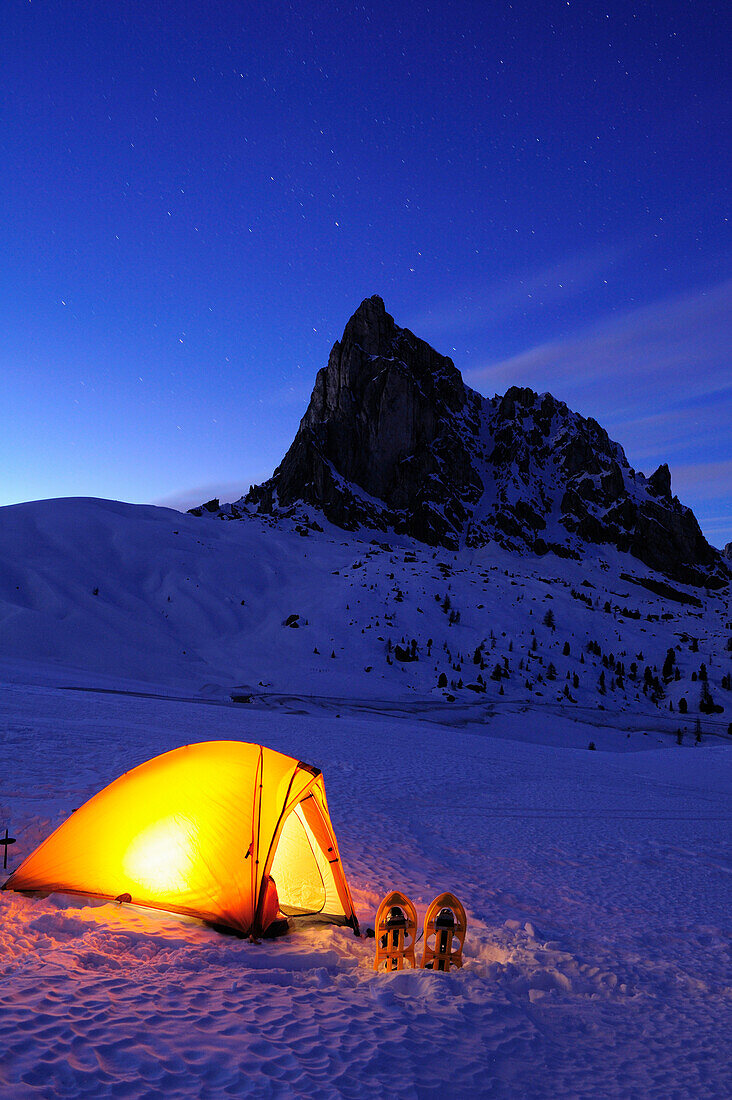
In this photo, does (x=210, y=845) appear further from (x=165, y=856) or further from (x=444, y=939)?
(x=444, y=939)

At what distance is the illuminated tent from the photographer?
18.7 ft

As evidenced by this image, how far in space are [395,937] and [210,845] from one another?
1.98 meters

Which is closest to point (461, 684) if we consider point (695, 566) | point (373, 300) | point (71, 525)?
point (71, 525)

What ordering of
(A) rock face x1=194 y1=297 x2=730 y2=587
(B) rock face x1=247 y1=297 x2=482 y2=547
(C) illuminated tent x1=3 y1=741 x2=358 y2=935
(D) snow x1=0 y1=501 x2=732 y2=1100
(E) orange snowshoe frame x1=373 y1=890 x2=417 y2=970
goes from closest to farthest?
(D) snow x1=0 y1=501 x2=732 y2=1100, (E) orange snowshoe frame x1=373 y1=890 x2=417 y2=970, (C) illuminated tent x1=3 y1=741 x2=358 y2=935, (B) rock face x1=247 y1=297 x2=482 y2=547, (A) rock face x1=194 y1=297 x2=730 y2=587

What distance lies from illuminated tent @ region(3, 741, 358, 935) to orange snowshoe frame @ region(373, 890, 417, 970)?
2.48 ft

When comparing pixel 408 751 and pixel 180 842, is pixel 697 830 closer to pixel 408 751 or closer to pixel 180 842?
pixel 408 751

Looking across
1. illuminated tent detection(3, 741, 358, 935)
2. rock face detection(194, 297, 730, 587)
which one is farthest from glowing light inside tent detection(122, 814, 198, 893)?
rock face detection(194, 297, 730, 587)

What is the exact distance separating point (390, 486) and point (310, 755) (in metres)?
104

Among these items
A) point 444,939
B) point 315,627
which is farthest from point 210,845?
point 315,627

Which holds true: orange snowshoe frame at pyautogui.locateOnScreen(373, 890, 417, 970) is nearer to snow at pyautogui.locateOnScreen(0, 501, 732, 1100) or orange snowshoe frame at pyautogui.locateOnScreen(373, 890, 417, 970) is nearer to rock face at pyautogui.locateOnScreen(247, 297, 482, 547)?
snow at pyautogui.locateOnScreen(0, 501, 732, 1100)

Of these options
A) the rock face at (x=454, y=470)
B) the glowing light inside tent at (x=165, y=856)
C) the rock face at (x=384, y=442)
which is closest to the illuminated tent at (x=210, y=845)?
the glowing light inside tent at (x=165, y=856)

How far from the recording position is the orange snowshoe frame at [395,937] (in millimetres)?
5102

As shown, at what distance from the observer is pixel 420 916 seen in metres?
6.19

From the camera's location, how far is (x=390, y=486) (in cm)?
11581
